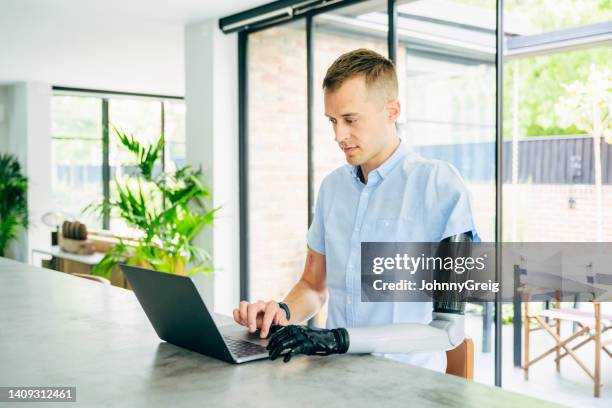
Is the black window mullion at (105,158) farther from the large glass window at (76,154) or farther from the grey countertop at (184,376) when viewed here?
the grey countertop at (184,376)

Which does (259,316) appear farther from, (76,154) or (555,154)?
(76,154)

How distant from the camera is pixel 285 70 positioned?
5410 mm

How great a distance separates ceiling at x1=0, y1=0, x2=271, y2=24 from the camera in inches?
197

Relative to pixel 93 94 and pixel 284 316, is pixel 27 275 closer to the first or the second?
pixel 284 316

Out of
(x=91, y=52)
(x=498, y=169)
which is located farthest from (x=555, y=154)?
(x=91, y=52)

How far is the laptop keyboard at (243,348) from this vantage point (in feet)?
4.54

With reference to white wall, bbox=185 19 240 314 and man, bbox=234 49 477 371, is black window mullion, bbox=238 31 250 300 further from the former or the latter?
man, bbox=234 49 477 371

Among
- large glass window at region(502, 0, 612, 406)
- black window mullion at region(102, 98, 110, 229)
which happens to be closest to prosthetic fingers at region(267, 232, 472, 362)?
large glass window at region(502, 0, 612, 406)

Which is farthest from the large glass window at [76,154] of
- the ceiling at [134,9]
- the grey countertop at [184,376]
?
the grey countertop at [184,376]

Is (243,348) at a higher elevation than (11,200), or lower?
lower

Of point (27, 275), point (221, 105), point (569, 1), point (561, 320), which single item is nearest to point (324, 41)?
point (221, 105)

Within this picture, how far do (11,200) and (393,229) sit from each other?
361 inches

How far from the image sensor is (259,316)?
1.57 m

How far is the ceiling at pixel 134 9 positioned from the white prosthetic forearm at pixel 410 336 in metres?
3.96
